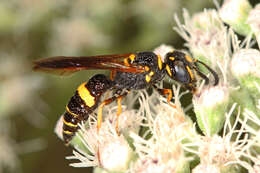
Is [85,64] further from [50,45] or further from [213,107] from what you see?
[50,45]

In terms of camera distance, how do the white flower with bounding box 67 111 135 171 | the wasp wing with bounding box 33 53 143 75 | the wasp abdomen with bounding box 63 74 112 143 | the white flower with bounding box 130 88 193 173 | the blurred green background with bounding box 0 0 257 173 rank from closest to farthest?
the white flower with bounding box 130 88 193 173 → the white flower with bounding box 67 111 135 171 → the wasp wing with bounding box 33 53 143 75 → the wasp abdomen with bounding box 63 74 112 143 → the blurred green background with bounding box 0 0 257 173

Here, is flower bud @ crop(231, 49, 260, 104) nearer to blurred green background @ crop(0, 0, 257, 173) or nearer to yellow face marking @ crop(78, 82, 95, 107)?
yellow face marking @ crop(78, 82, 95, 107)

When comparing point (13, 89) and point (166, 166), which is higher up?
point (13, 89)

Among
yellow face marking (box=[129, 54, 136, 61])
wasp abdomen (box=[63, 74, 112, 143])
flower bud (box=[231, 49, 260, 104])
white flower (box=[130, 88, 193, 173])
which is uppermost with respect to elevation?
yellow face marking (box=[129, 54, 136, 61])

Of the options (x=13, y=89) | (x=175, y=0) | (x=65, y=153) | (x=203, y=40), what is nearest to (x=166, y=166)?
(x=203, y=40)

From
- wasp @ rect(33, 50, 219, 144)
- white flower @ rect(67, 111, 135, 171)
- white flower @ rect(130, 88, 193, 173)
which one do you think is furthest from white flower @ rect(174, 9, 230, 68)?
white flower @ rect(67, 111, 135, 171)

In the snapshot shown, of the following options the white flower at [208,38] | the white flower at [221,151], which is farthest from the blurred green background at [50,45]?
the white flower at [221,151]

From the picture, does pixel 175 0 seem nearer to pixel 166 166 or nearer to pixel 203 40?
pixel 203 40
